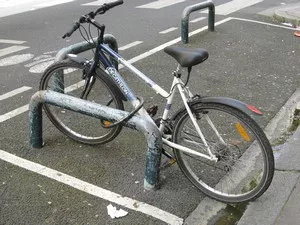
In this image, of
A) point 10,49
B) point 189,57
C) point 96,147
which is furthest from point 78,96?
point 10,49

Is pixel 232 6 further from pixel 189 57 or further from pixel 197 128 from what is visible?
pixel 197 128

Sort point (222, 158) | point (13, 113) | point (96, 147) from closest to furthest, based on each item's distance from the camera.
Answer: point (222, 158), point (96, 147), point (13, 113)

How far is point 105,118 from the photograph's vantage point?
3770mm

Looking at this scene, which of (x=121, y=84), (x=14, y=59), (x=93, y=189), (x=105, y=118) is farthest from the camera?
(x=14, y=59)

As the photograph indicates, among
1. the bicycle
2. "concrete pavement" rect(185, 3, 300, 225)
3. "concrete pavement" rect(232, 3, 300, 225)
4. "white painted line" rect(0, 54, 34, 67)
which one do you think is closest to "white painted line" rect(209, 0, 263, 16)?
"white painted line" rect(0, 54, 34, 67)

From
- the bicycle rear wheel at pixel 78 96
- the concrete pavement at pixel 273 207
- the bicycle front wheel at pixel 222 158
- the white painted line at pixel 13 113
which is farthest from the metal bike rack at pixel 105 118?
the white painted line at pixel 13 113

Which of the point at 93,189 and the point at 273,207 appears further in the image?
the point at 93,189

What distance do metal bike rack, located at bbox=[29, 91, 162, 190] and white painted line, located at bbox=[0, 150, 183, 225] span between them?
0.24m

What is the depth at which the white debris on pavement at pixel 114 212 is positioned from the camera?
10.9 ft

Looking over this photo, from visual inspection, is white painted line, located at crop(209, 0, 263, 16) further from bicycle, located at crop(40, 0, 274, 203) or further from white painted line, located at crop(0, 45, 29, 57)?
bicycle, located at crop(40, 0, 274, 203)

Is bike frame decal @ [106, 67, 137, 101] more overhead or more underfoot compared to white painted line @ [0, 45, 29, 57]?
more overhead

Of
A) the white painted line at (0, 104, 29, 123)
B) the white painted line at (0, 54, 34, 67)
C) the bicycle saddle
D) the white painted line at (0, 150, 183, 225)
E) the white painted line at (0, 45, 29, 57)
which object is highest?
the bicycle saddle

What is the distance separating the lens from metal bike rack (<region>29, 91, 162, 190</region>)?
11.3 feet

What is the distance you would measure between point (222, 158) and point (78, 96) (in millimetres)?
1745
